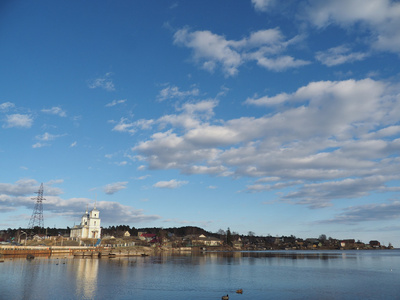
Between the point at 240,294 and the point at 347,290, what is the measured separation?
1948 centimetres

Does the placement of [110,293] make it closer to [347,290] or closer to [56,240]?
[347,290]

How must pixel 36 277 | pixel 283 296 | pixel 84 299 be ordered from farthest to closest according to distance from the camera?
pixel 36 277, pixel 283 296, pixel 84 299

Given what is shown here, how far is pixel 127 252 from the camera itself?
162000mm

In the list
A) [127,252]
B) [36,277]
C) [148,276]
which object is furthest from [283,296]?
[127,252]

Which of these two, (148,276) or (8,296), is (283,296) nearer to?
(148,276)

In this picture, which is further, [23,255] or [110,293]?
[23,255]

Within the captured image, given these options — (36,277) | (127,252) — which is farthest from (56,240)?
(36,277)

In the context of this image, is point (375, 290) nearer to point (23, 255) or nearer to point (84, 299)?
point (84, 299)

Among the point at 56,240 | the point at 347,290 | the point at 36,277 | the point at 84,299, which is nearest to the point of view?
the point at 84,299

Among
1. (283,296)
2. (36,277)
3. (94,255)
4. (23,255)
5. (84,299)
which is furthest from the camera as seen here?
(94,255)

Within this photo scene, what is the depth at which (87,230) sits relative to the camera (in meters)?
197

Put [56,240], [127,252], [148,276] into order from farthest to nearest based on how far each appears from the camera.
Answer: [56,240], [127,252], [148,276]

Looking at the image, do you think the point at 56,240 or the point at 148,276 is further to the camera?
the point at 56,240

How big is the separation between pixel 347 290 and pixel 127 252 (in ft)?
412
